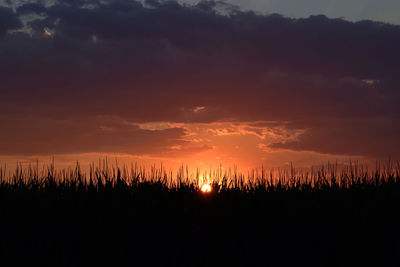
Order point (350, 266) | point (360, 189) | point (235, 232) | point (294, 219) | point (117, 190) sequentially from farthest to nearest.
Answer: point (360, 189), point (117, 190), point (294, 219), point (235, 232), point (350, 266)

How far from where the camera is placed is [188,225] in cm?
1123

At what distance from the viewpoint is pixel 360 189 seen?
14.4 meters

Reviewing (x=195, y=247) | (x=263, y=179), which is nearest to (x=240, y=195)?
(x=263, y=179)

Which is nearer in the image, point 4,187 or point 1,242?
point 1,242

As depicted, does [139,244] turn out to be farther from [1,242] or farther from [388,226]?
[388,226]

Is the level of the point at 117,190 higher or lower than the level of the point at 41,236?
higher

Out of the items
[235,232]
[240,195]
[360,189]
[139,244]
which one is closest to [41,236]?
[139,244]

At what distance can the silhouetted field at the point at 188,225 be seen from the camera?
10305 mm

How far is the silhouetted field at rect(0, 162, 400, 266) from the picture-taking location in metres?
10.3

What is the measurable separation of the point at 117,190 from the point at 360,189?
7450 millimetres

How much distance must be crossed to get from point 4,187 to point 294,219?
8.55m

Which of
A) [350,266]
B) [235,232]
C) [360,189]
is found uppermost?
[360,189]

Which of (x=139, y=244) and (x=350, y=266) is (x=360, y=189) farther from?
(x=139, y=244)

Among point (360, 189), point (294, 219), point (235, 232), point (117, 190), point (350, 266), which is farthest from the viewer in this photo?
point (360, 189)
